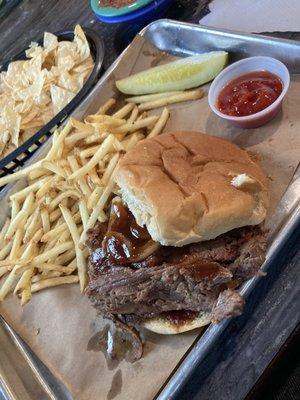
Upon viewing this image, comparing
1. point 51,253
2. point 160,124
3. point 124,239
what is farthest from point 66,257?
point 160,124

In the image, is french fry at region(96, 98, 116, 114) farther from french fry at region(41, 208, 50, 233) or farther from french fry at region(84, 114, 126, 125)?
french fry at region(41, 208, 50, 233)

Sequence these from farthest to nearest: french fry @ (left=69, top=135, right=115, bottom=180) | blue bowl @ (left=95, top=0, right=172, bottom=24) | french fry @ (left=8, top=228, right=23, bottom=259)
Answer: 1. blue bowl @ (left=95, top=0, right=172, bottom=24)
2. french fry @ (left=8, top=228, right=23, bottom=259)
3. french fry @ (left=69, top=135, right=115, bottom=180)

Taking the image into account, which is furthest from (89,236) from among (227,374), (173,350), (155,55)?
(155,55)

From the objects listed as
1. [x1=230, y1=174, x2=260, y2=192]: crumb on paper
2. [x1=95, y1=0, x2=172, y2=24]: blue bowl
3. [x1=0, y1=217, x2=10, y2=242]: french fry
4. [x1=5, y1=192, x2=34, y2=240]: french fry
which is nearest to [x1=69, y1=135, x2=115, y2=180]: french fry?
[x1=5, y1=192, x2=34, y2=240]: french fry

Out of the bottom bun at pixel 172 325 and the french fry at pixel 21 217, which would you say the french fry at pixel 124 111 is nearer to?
the french fry at pixel 21 217

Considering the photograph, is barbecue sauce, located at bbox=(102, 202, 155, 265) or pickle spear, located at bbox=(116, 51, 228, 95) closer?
barbecue sauce, located at bbox=(102, 202, 155, 265)

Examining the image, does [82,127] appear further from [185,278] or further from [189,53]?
[185,278]

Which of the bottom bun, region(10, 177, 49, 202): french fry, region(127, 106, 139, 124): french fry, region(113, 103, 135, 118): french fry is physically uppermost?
region(10, 177, 49, 202): french fry
